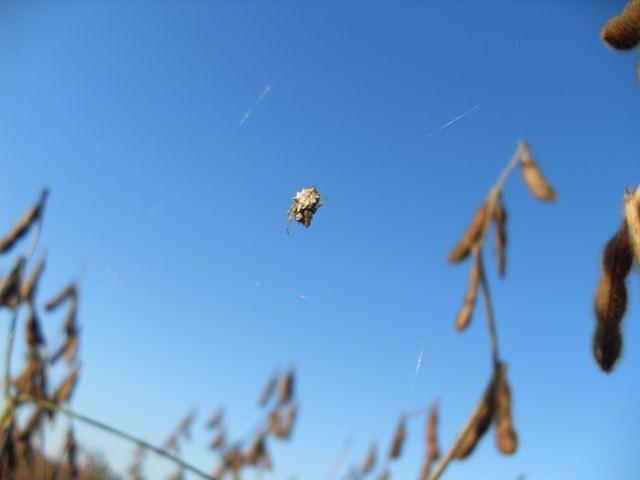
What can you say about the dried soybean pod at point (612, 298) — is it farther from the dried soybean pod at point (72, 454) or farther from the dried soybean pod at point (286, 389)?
the dried soybean pod at point (286, 389)

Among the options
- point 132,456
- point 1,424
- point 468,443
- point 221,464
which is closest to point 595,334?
point 468,443

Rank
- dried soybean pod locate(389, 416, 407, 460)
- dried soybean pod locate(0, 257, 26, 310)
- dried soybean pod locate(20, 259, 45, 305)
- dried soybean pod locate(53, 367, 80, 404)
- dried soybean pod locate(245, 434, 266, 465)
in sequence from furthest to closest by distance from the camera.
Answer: dried soybean pod locate(245, 434, 266, 465) < dried soybean pod locate(389, 416, 407, 460) < dried soybean pod locate(53, 367, 80, 404) < dried soybean pod locate(20, 259, 45, 305) < dried soybean pod locate(0, 257, 26, 310)

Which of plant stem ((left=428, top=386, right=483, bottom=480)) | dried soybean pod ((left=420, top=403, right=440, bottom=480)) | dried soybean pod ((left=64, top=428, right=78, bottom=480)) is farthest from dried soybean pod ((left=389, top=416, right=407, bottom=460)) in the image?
plant stem ((left=428, top=386, right=483, bottom=480))

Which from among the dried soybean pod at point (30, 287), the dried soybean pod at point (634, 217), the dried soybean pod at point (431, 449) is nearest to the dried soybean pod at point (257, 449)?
the dried soybean pod at point (431, 449)

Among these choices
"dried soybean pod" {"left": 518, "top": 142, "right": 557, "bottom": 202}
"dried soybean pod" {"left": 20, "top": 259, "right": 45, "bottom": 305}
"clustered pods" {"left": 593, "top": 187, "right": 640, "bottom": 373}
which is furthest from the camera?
"dried soybean pod" {"left": 20, "top": 259, "right": 45, "bottom": 305}

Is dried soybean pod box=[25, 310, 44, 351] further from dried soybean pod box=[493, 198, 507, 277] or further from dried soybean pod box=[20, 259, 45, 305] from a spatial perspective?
dried soybean pod box=[493, 198, 507, 277]

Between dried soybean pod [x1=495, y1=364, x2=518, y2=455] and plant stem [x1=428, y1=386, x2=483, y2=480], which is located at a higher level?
dried soybean pod [x1=495, y1=364, x2=518, y2=455]

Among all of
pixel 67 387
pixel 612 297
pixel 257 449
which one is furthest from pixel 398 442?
pixel 612 297
